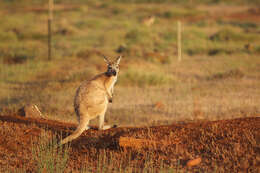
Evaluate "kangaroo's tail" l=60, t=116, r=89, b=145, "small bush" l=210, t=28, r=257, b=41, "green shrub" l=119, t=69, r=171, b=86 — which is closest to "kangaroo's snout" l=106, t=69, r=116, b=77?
"kangaroo's tail" l=60, t=116, r=89, b=145

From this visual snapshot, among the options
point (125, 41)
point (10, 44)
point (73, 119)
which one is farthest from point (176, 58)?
point (73, 119)

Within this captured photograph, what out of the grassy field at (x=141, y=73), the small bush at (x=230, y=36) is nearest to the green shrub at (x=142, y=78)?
the grassy field at (x=141, y=73)

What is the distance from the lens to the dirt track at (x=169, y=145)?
18.1 ft

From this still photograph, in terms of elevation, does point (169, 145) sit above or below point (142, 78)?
below

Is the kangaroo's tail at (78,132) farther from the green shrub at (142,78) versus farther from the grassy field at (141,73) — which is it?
the green shrub at (142,78)

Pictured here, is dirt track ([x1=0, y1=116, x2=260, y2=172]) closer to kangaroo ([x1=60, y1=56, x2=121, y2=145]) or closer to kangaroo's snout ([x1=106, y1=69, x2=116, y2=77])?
kangaroo ([x1=60, y1=56, x2=121, y2=145])

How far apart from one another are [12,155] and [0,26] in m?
26.9

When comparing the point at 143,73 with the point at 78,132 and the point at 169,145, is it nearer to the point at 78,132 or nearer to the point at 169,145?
the point at 78,132

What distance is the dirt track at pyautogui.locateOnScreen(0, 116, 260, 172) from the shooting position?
18.1 feet

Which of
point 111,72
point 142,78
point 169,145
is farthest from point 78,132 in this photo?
point 142,78

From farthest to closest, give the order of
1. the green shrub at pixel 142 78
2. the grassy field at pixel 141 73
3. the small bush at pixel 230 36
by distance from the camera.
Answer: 1. the small bush at pixel 230 36
2. the green shrub at pixel 142 78
3. the grassy field at pixel 141 73

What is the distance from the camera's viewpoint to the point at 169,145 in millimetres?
6137

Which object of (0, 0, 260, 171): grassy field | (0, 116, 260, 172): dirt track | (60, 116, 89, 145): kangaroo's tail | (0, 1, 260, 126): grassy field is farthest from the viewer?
(0, 1, 260, 126): grassy field

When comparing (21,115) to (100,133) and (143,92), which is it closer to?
(100,133)
